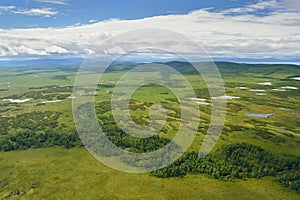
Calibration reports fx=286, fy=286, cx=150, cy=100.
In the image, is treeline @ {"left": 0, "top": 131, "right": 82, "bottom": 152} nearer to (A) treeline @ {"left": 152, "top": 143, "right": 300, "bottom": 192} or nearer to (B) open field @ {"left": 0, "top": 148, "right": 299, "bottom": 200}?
(B) open field @ {"left": 0, "top": 148, "right": 299, "bottom": 200}

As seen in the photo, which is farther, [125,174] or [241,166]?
→ [241,166]

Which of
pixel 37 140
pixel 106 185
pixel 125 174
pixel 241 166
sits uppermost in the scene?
pixel 37 140

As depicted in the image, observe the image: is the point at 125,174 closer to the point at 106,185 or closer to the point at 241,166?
the point at 106,185

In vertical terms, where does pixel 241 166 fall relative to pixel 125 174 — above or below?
below

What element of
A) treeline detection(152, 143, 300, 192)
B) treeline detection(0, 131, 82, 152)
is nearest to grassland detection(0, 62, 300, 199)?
treeline detection(152, 143, 300, 192)

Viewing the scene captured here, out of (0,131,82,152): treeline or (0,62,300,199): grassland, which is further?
(0,131,82,152): treeline

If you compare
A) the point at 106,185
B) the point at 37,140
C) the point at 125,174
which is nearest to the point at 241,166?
the point at 125,174

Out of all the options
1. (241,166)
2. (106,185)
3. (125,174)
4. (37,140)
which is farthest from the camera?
(37,140)
